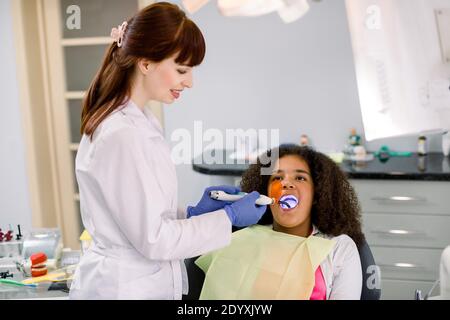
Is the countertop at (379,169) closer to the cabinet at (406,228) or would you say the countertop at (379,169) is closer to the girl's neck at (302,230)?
the cabinet at (406,228)

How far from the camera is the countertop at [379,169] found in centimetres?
228

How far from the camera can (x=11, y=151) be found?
7.62 ft

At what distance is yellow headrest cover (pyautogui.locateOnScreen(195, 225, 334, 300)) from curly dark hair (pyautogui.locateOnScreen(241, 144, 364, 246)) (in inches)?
2.6

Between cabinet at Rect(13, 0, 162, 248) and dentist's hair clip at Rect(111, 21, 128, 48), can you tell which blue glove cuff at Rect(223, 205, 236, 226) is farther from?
cabinet at Rect(13, 0, 162, 248)

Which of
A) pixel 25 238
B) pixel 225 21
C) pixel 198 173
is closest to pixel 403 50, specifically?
pixel 225 21

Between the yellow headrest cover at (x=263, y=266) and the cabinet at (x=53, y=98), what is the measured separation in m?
0.79

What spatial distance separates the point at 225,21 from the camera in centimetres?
222

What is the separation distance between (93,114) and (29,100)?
3.81 feet

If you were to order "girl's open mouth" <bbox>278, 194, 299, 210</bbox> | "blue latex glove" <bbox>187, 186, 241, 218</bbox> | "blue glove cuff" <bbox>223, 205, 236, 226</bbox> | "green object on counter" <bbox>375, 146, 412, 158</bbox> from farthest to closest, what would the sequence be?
"green object on counter" <bbox>375, 146, 412, 158</bbox>, "girl's open mouth" <bbox>278, 194, 299, 210</bbox>, "blue latex glove" <bbox>187, 186, 241, 218</bbox>, "blue glove cuff" <bbox>223, 205, 236, 226</bbox>

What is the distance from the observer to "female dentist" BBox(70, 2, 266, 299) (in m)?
1.17

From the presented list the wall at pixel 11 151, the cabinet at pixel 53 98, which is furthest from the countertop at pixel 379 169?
the wall at pixel 11 151

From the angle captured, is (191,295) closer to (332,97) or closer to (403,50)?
(403,50)

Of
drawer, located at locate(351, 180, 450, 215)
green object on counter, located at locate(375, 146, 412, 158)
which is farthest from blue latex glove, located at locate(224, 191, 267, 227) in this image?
green object on counter, located at locate(375, 146, 412, 158)

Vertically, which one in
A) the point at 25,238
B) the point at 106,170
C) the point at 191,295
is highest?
the point at 106,170
